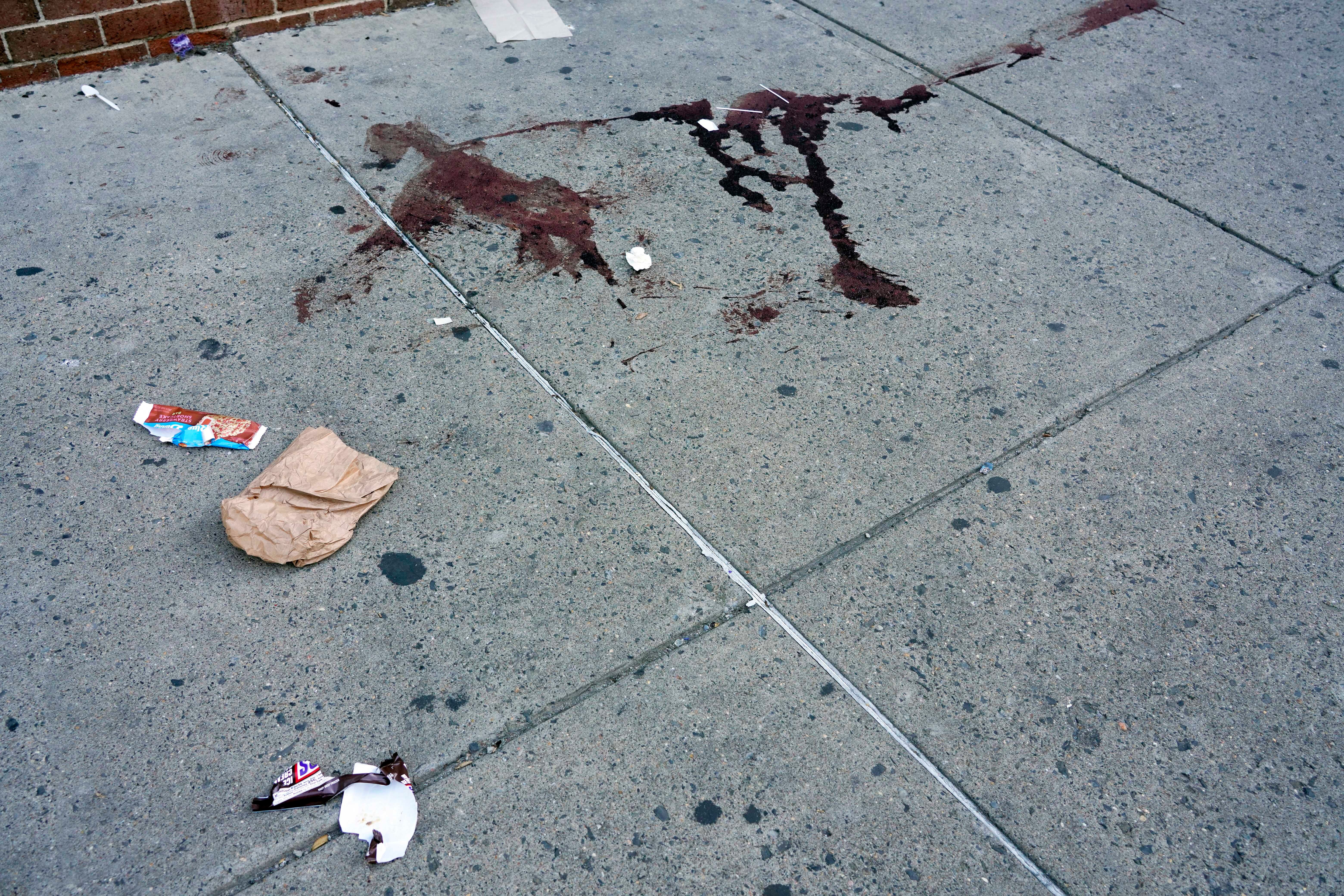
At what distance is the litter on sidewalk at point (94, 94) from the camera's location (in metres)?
4.27

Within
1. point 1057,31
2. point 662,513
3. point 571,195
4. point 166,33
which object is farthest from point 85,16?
point 1057,31

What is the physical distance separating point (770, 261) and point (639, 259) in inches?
20.6

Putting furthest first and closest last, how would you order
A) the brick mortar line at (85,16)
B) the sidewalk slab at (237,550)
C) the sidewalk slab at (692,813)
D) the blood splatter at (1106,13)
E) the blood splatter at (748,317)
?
1. the blood splatter at (1106,13)
2. the brick mortar line at (85,16)
3. the blood splatter at (748,317)
4. the sidewalk slab at (237,550)
5. the sidewalk slab at (692,813)

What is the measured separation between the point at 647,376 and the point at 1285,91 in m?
4.24

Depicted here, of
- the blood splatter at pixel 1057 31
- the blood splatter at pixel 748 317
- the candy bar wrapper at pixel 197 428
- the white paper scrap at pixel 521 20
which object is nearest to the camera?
the candy bar wrapper at pixel 197 428

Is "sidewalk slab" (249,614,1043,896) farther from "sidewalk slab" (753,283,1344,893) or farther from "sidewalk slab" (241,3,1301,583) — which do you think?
"sidewalk slab" (241,3,1301,583)

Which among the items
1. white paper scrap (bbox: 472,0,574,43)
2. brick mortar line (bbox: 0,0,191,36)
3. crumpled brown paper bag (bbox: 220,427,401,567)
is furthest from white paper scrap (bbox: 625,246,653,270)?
brick mortar line (bbox: 0,0,191,36)

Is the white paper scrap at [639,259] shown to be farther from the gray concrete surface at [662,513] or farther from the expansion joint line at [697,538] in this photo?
the expansion joint line at [697,538]

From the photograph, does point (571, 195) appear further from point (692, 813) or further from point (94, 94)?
point (692, 813)

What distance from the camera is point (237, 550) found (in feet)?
8.75

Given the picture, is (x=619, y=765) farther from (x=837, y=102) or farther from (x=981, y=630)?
(x=837, y=102)

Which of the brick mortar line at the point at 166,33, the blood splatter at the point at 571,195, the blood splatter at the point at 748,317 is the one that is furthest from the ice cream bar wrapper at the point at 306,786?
the brick mortar line at the point at 166,33

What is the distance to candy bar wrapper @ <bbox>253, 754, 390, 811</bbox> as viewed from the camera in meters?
2.14

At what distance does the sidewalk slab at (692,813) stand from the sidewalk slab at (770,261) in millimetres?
498
